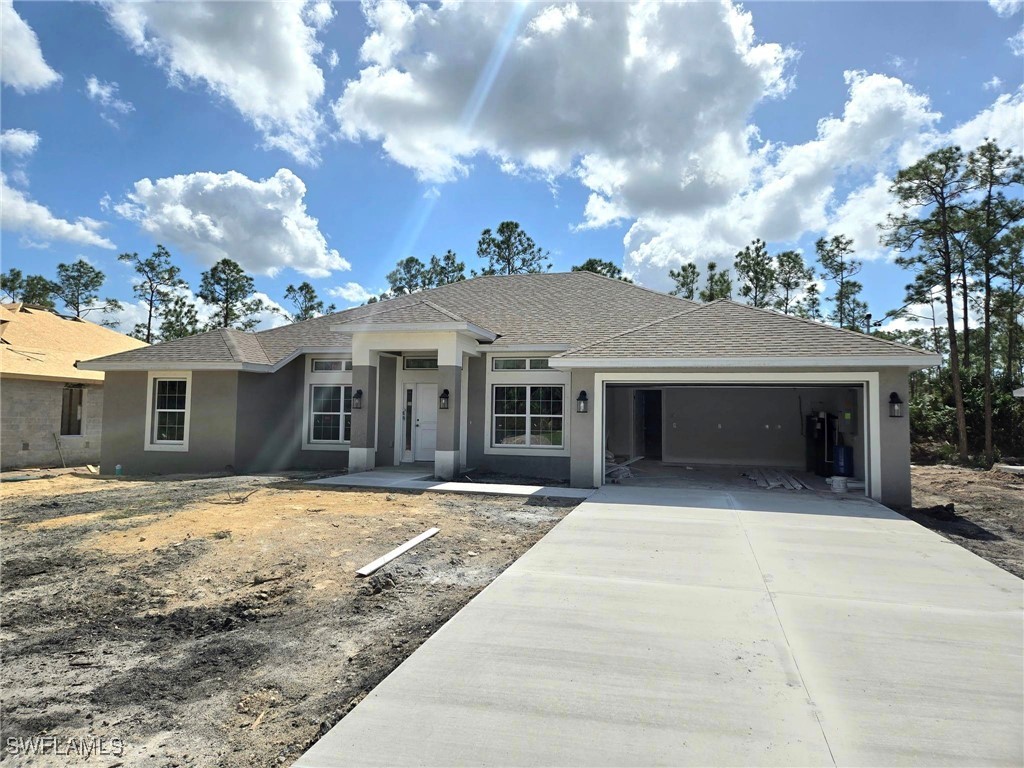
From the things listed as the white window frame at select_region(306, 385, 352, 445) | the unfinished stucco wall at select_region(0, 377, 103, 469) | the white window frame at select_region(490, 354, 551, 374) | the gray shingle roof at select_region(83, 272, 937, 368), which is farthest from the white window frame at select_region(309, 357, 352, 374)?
the unfinished stucco wall at select_region(0, 377, 103, 469)

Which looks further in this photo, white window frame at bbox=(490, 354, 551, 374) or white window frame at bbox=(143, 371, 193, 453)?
white window frame at bbox=(143, 371, 193, 453)

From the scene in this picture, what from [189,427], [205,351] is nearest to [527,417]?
[205,351]

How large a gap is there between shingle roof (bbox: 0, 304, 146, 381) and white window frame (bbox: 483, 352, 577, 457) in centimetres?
1320

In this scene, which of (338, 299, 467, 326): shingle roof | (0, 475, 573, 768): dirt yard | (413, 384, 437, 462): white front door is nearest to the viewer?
(0, 475, 573, 768): dirt yard

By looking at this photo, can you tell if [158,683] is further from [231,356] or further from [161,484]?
[231,356]

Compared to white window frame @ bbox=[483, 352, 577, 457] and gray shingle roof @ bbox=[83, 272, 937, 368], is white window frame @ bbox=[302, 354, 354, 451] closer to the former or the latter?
gray shingle roof @ bbox=[83, 272, 937, 368]

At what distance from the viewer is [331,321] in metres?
16.3

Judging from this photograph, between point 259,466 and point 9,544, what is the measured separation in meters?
7.45

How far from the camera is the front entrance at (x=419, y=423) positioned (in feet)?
47.6

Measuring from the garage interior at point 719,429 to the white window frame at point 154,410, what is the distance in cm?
1084

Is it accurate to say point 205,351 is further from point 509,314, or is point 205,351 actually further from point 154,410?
point 509,314

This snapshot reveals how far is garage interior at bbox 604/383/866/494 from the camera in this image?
49.2ft

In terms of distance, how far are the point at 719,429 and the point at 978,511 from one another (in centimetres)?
737

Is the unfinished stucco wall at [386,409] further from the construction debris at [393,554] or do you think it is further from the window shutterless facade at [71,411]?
the window shutterless facade at [71,411]
